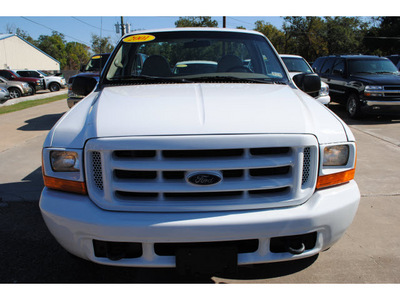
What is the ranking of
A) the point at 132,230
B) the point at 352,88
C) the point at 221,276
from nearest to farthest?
the point at 132,230 → the point at 221,276 → the point at 352,88

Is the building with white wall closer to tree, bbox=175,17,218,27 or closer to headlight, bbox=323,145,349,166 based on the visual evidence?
tree, bbox=175,17,218,27

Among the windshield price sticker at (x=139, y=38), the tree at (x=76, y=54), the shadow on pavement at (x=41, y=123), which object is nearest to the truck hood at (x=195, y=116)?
the windshield price sticker at (x=139, y=38)

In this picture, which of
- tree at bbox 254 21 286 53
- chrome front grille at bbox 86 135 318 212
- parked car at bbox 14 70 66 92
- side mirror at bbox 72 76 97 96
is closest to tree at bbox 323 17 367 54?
tree at bbox 254 21 286 53

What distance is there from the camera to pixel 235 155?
2.04m

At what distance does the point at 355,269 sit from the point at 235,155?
4.83ft

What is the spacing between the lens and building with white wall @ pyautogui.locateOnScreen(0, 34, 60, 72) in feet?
143

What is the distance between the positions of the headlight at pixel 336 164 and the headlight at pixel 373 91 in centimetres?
809

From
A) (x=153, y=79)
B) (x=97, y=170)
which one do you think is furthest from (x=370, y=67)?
(x=97, y=170)

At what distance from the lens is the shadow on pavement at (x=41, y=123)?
8859 mm

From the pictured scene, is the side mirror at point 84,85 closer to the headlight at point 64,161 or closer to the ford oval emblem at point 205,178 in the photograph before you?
the headlight at point 64,161

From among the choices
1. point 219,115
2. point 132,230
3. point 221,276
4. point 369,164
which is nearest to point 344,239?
point 221,276

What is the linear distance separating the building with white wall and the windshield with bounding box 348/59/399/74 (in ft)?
142

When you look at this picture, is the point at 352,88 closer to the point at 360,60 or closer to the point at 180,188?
A: the point at 360,60

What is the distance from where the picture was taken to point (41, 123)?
380 inches
